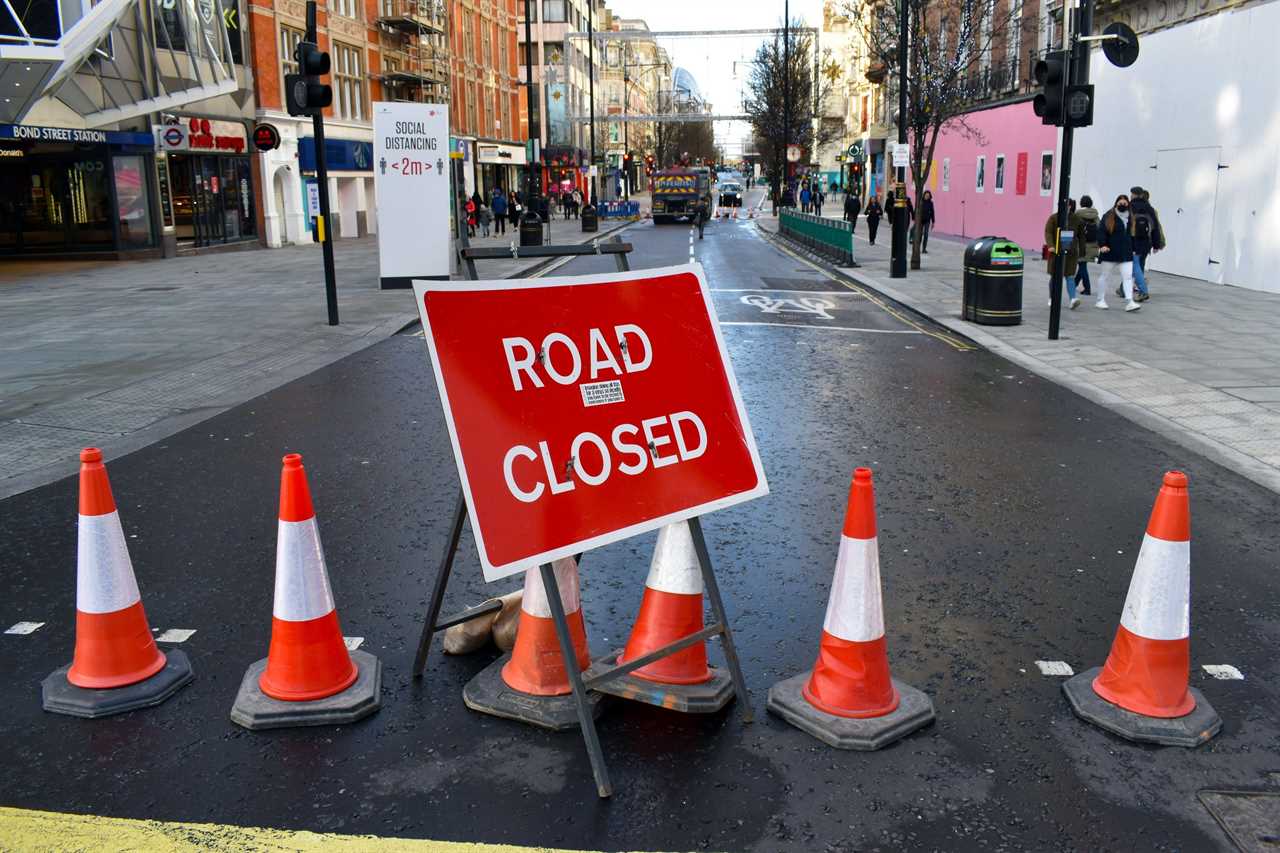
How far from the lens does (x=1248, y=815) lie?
128 inches

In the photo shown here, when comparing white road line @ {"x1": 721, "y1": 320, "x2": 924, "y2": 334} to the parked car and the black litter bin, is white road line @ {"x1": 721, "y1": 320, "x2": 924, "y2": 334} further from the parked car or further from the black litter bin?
the parked car

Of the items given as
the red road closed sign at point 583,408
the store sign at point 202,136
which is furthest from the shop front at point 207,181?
the red road closed sign at point 583,408

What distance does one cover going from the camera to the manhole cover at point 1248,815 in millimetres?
3105

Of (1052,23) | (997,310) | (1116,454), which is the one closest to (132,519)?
(1116,454)

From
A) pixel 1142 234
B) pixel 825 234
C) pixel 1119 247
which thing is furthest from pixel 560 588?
pixel 825 234

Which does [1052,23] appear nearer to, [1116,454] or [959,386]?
[959,386]

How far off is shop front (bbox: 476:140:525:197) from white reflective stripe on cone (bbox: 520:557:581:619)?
Result: 2043 inches

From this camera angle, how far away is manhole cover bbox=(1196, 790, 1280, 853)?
311 centimetres

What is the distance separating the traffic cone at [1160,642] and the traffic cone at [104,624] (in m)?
3.52

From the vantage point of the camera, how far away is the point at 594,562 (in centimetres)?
555

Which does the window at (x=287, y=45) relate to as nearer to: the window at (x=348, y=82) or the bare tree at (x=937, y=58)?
the window at (x=348, y=82)

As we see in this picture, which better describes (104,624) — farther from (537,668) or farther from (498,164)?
(498,164)

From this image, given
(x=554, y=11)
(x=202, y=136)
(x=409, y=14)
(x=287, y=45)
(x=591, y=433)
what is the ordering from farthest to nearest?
1. (x=554, y=11)
2. (x=409, y=14)
3. (x=287, y=45)
4. (x=202, y=136)
5. (x=591, y=433)

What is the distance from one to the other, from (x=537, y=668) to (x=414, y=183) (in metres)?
15.8
